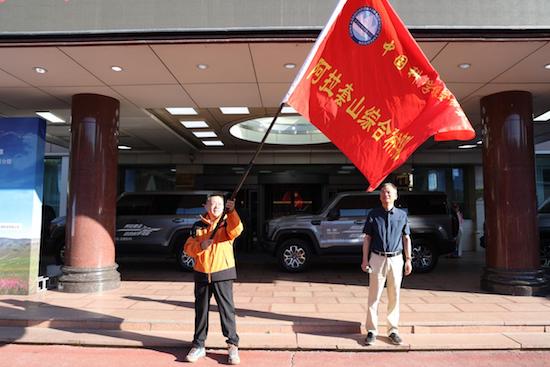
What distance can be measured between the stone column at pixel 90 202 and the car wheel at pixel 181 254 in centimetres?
236

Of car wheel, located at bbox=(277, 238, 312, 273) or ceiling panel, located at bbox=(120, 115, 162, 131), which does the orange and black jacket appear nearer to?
car wheel, located at bbox=(277, 238, 312, 273)

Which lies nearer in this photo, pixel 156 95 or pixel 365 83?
pixel 365 83

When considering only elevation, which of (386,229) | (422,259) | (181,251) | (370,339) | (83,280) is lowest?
(370,339)

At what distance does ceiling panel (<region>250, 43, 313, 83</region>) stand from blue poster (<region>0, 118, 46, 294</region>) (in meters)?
4.19

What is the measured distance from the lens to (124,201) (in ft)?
36.5

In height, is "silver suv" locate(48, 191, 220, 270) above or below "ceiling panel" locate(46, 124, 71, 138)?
below

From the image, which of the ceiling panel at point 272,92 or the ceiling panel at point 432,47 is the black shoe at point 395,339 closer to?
the ceiling panel at point 432,47

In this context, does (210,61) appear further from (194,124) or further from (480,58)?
(194,124)

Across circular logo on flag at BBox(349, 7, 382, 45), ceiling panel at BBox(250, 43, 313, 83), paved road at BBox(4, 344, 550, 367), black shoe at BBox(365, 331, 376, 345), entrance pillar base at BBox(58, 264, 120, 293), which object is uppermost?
ceiling panel at BBox(250, 43, 313, 83)

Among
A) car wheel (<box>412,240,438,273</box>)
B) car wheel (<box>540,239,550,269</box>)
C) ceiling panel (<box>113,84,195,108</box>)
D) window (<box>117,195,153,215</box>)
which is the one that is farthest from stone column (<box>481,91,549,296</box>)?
window (<box>117,195,153,215</box>)

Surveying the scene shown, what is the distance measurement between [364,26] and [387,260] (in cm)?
266

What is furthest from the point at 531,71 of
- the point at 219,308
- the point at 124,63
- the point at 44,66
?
the point at 44,66

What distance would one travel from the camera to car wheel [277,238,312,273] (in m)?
10.1

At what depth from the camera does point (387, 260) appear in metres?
5.01
